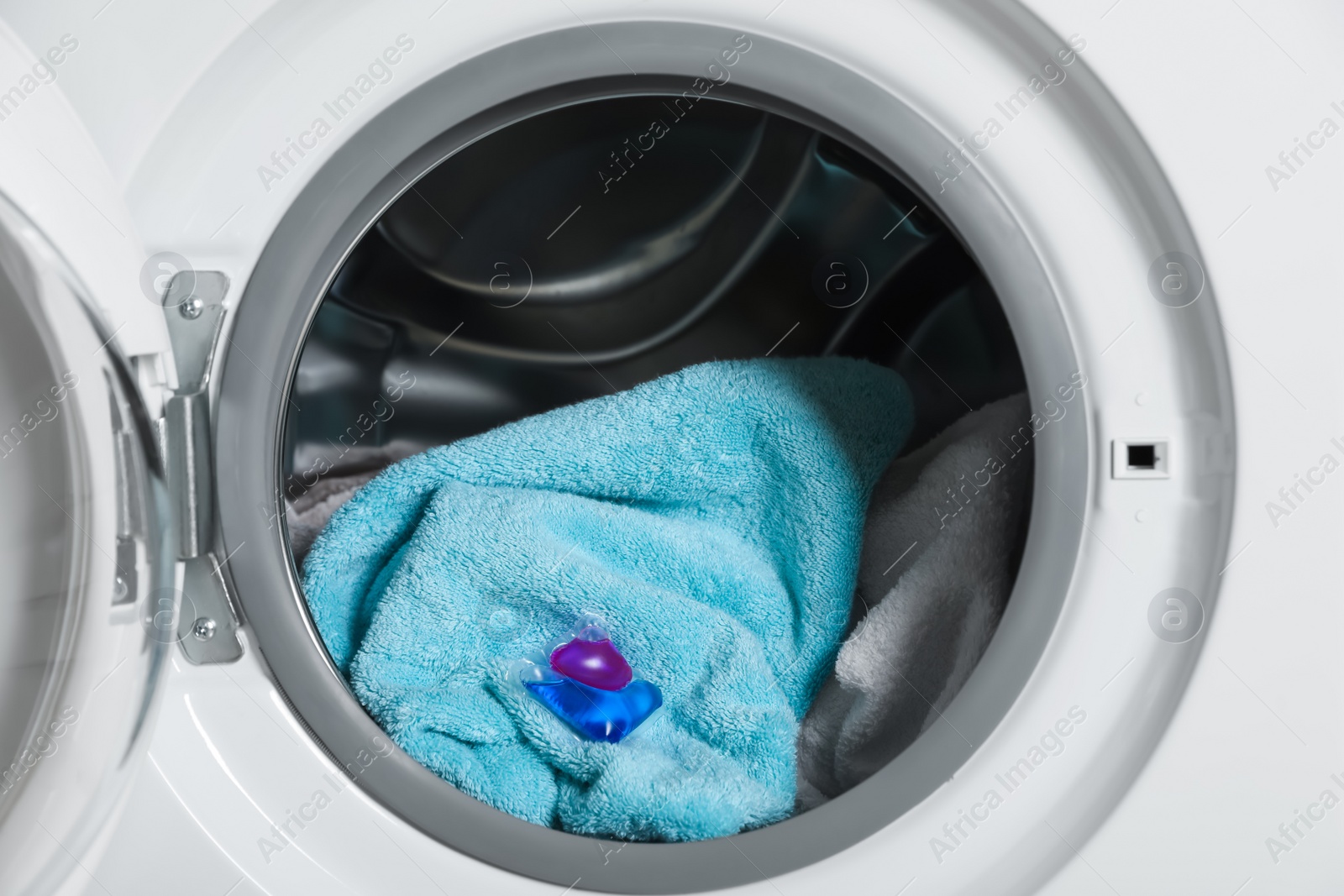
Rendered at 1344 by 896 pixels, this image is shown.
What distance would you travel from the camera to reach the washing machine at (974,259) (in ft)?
1.59

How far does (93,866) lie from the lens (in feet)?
1.62

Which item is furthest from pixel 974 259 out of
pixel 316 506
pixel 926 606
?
pixel 316 506

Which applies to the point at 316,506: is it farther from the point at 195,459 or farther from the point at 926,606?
the point at 926,606

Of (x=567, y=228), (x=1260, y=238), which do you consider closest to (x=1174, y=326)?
(x=1260, y=238)

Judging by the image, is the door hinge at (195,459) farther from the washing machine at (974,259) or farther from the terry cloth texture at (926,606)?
the terry cloth texture at (926,606)

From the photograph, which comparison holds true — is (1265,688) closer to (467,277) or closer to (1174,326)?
(1174,326)

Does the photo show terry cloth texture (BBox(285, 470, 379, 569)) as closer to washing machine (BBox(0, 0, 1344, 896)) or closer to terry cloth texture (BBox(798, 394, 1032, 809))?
washing machine (BBox(0, 0, 1344, 896))

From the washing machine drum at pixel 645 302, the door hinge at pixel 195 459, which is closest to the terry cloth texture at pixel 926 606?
the washing machine drum at pixel 645 302

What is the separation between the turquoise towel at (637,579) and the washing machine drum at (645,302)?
17mm

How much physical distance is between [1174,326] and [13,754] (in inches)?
26.8

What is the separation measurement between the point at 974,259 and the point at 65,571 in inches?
21.7

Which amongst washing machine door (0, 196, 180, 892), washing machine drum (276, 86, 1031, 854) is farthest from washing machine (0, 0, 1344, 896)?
washing machine drum (276, 86, 1031, 854)

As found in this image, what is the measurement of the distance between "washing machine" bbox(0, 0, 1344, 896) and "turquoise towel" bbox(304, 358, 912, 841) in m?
0.05

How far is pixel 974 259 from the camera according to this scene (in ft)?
1.82
